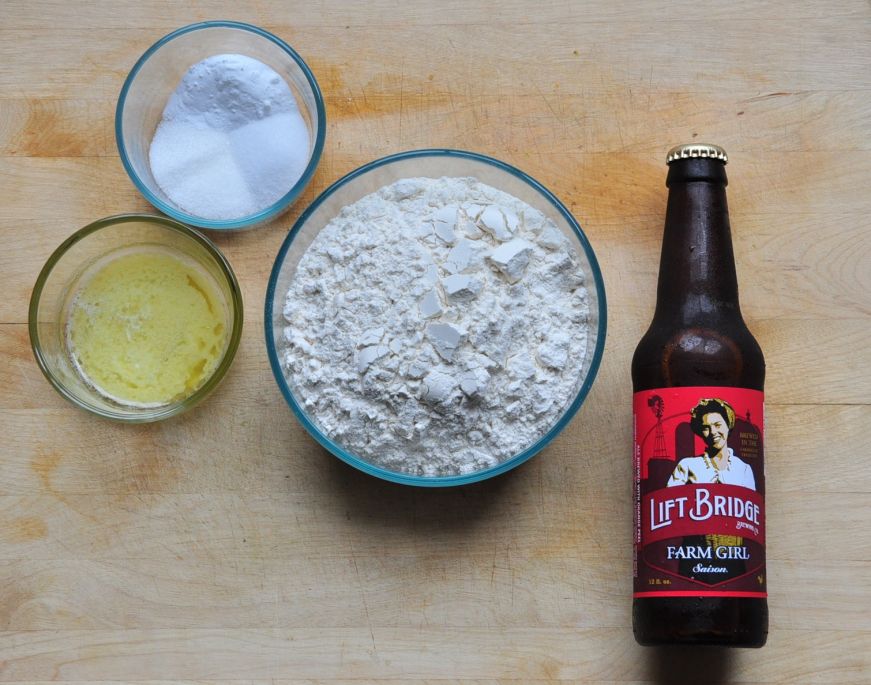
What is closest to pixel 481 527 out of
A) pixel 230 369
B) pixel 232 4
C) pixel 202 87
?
pixel 230 369

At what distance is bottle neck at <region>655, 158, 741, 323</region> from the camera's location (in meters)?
1.11

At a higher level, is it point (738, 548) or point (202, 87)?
point (202, 87)

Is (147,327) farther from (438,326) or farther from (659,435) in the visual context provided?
(659,435)

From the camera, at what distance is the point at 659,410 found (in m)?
1.09

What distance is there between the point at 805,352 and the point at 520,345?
1.52 ft

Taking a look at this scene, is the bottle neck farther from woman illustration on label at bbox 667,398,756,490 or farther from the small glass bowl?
the small glass bowl

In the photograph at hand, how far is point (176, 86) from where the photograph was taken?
4.22 ft

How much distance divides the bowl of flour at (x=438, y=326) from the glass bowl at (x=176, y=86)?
0.36 ft

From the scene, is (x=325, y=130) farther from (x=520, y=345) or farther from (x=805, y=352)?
(x=805, y=352)

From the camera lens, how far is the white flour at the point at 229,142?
4.07 ft

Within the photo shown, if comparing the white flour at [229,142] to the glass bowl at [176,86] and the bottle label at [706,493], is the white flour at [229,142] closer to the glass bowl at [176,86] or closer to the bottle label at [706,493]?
the glass bowl at [176,86]

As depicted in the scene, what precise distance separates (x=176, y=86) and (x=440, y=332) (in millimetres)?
600

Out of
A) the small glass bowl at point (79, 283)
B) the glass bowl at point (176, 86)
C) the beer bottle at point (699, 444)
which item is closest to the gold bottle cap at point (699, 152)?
the beer bottle at point (699, 444)

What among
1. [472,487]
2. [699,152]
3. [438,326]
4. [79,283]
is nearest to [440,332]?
[438,326]
